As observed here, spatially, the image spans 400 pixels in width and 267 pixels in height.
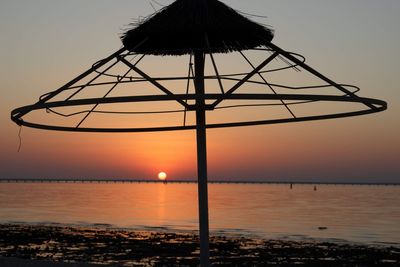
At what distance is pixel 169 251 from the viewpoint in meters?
30.1

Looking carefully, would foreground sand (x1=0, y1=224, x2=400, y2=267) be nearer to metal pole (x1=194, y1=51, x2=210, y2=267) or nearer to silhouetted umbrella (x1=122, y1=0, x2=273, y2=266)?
metal pole (x1=194, y1=51, x2=210, y2=267)

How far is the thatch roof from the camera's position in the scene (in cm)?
856

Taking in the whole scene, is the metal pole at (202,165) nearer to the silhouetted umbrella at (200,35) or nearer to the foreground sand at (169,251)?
the silhouetted umbrella at (200,35)

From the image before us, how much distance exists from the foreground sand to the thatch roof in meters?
15.8

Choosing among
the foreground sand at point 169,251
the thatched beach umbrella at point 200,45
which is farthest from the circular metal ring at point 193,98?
the foreground sand at point 169,251

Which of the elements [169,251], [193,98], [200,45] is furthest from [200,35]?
[169,251]

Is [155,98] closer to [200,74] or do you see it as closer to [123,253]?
[200,74]

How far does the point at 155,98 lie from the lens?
6480mm

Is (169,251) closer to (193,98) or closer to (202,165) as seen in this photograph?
(202,165)

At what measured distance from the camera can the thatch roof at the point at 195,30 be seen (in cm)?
856

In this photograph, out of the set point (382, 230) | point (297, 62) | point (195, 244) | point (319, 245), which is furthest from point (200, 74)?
point (382, 230)

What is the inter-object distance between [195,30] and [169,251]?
22.8 meters

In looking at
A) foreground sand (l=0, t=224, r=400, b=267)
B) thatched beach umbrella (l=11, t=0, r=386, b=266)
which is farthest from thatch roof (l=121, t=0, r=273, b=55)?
foreground sand (l=0, t=224, r=400, b=267)

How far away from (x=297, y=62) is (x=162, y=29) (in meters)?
1.94
